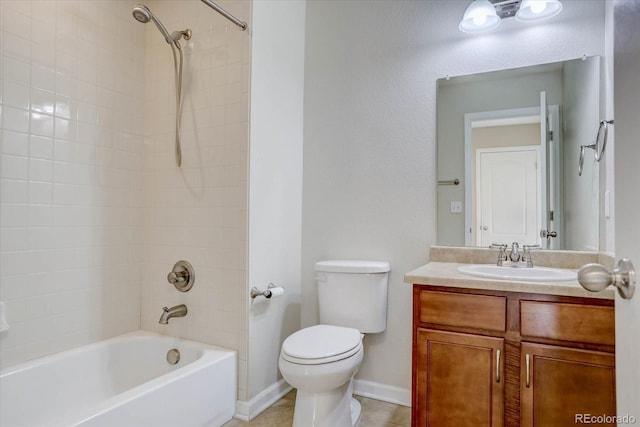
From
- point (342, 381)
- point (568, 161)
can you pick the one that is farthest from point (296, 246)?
point (568, 161)

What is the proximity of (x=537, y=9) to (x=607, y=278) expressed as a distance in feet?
5.69

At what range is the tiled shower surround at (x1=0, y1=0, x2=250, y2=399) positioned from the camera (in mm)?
1810

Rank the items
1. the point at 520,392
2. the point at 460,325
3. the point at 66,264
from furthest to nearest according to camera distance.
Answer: the point at 66,264 → the point at 460,325 → the point at 520,392

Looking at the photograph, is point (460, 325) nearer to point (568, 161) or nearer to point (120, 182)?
point (568, 161)

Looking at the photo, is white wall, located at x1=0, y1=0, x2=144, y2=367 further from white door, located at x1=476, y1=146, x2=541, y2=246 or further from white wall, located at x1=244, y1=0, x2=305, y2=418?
white door, located at x1=476, y1=146, x2=541, y2=246

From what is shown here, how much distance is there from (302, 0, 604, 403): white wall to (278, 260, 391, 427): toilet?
0.19m

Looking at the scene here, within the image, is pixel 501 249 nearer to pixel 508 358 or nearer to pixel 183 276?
pixel 508 358

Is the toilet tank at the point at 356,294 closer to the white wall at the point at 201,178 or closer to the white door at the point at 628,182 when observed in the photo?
the white wall at the point at 201,178

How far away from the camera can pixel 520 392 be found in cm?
145

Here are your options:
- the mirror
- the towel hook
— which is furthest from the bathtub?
the towel hook

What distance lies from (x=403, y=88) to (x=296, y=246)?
3.79 feet

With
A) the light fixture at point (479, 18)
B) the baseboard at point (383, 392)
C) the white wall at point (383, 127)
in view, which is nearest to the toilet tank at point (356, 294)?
the white wall at point (383, 127)

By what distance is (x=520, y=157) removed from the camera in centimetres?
195

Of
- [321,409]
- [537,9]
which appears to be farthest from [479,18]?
[321,409]
